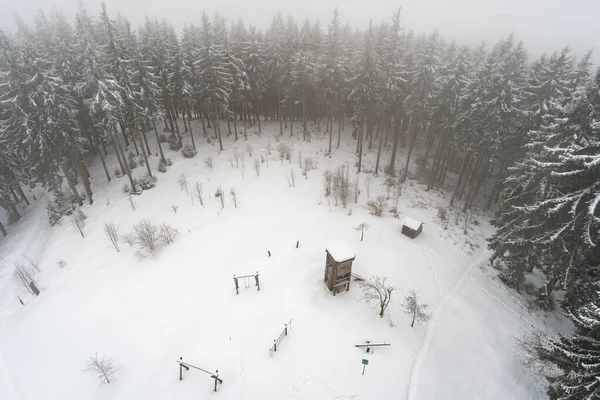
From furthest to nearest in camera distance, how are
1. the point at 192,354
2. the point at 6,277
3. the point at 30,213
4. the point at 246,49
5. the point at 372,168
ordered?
1. the point at 246,49
2. the point at 372,168
3. the point at 30,213
4. the point at 6,277
5. the point at 192,354

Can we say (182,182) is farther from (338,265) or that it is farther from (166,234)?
(338,265)

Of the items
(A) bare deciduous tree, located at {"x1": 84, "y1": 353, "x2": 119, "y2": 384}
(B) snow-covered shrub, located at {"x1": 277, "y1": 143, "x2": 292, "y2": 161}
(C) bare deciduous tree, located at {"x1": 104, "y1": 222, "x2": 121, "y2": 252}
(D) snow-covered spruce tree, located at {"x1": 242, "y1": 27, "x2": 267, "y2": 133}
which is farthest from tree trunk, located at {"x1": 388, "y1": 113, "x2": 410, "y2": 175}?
(A) bare deciduous tree, located at {"x1": 84, "y1": 353, "x2": 119, "y2": 384}

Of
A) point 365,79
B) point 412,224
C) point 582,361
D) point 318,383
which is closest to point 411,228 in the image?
point 412,224

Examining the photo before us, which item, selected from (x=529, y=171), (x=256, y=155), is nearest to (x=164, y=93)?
(x=256, y=155)

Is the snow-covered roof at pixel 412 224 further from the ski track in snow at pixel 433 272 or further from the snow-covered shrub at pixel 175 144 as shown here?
the snow-covered shrub at pixel 175 144

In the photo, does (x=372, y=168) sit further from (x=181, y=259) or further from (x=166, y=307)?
(x=166, y=307)

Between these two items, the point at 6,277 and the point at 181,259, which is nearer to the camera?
the point at 181,259
